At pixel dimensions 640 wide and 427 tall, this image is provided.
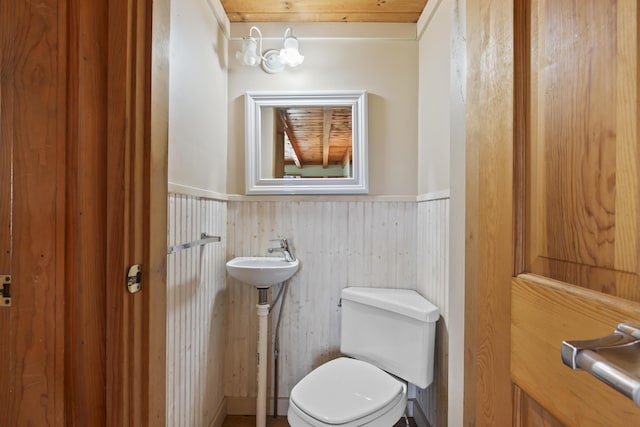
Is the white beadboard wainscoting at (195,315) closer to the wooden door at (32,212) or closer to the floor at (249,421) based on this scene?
the floor at (249,421)

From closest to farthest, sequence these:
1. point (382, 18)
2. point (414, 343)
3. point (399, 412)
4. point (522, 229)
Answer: point (522, 229) → point (399, 412) → point (414, 343) → point (382, 18)

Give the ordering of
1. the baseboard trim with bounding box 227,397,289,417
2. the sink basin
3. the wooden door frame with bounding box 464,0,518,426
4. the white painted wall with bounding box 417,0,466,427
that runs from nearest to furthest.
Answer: the wooden door frame with bounding box 464,0,518,426
the white painted wall with bounding box 417,0,466,427
the sink basin
the baseboard trim with bounding box 227,397,289,417

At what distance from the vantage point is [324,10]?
67.9 inches

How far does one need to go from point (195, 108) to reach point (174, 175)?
0.38 m

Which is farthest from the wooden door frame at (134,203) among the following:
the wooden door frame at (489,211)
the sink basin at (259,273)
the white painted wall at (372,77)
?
the white painted wall at (372,77)

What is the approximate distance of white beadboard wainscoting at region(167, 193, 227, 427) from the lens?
1.16 m

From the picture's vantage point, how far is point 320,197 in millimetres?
1820

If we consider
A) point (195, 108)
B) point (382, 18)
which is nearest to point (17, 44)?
point (195, 108)

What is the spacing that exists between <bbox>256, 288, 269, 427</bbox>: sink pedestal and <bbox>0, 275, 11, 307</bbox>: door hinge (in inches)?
45.6

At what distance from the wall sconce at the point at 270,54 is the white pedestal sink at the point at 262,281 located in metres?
1.15

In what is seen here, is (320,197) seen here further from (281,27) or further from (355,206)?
(281,27)

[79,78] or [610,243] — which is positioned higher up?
[79,78]

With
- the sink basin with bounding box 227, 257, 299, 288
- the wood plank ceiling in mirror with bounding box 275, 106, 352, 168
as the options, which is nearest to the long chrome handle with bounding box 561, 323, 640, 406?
the sink basin with bounding box 227, 257, 299, 288

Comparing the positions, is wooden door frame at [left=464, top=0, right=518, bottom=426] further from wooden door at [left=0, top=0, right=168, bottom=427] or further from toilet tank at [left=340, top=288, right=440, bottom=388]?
toilet tank at [left=340, top=288, right=440, bottom=388]
